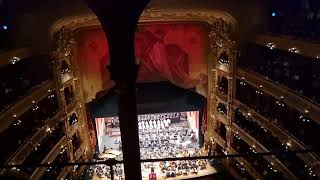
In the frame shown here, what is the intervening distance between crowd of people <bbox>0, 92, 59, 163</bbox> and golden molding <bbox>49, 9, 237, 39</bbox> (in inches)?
122

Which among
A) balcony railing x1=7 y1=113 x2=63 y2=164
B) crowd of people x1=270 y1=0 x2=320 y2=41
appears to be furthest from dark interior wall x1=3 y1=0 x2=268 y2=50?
balcony railing x1=7 y1=113 x2=63 y2=164

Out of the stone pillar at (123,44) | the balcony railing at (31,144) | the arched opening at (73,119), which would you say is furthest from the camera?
the arched opening at (73,119)

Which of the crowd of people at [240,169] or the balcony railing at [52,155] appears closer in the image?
the balcony railing at [52,155]

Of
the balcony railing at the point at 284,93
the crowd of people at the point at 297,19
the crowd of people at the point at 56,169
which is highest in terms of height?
the crowd of people at the point at 297,19

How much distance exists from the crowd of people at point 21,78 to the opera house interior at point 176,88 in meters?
0.05

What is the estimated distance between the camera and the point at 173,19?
17.2 meters

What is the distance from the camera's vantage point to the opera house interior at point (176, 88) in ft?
44.1

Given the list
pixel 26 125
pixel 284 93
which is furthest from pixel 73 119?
pixel 284 93

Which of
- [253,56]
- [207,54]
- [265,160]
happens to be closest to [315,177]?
[265,160]

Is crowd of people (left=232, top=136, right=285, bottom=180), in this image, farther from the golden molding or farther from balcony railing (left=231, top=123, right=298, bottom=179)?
the golden molding

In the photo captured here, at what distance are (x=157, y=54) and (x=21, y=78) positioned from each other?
6.49 meters

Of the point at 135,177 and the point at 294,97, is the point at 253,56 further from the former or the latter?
the point at 135,177

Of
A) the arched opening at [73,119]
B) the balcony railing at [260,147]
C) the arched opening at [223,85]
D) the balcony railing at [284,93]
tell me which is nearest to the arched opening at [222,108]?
the arched opening at [223,85]

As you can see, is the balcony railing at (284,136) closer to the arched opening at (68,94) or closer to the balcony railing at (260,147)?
the balcony railing at (260,147)
